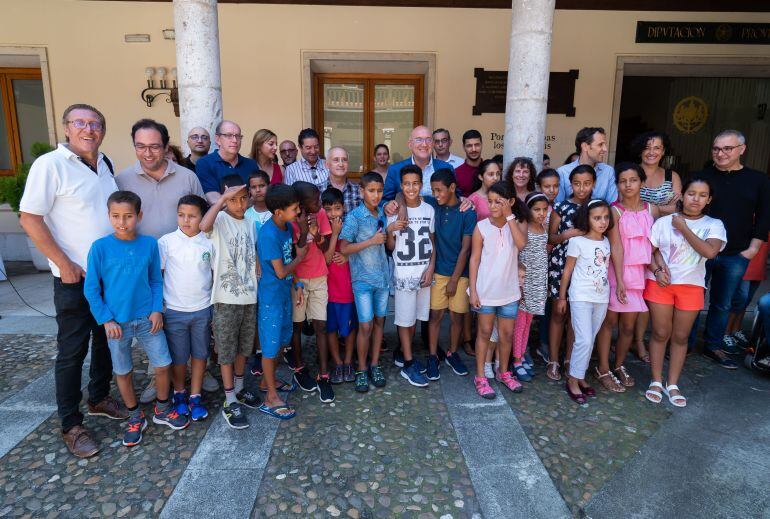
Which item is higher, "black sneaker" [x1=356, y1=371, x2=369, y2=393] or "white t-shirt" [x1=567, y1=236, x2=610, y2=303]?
"white t-shirt" [x1=567, y1=236, x2=610, y2=303]

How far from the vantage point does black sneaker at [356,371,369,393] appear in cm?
344

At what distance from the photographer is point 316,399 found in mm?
3361

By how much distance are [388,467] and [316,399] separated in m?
0.91

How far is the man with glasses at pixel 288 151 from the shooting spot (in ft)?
15.4

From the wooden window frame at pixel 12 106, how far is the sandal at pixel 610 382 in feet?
29.4

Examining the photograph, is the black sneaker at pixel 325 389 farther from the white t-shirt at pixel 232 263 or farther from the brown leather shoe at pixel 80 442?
the brown leather shoe at pixel 80 442

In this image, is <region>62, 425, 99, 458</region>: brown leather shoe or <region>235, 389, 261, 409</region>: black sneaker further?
<region>235, 389, 261, 409</region>: black sneaker

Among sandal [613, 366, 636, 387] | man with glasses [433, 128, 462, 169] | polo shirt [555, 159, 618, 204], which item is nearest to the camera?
sandal [613, 366, 636, 387]

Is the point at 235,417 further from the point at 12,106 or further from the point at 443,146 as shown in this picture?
the point at 12,106

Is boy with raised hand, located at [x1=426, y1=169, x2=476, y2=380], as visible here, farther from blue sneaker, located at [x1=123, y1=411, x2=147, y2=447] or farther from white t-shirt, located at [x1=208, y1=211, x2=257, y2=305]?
blue sneaker, located at [x1=123, y1=411, x2=147, y2=447]

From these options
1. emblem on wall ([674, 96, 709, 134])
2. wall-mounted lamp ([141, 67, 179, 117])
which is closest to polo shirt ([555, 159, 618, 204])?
wall-mounted lamp ([141, 67, 179, 117])

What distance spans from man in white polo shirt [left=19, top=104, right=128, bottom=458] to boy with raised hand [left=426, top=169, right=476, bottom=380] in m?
2.23

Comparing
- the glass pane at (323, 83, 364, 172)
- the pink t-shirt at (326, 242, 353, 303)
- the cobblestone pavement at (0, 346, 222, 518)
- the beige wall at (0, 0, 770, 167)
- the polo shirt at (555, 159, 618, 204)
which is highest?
the beige wall at (0, 0, 770, 167)

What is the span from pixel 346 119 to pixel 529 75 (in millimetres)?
3693
